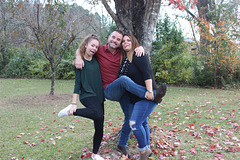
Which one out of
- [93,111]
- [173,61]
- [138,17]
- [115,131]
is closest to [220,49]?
[173,61]

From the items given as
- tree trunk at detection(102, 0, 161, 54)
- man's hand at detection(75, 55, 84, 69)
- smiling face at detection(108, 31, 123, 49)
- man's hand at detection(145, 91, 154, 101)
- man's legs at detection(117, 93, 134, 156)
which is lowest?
man's legs at detection(117, 93, 134, 156)

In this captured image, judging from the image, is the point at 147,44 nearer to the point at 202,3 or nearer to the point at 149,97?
the point at 149,97

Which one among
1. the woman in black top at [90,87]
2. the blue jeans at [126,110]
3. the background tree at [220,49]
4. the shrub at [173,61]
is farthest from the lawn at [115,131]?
the shrub at [173,61]

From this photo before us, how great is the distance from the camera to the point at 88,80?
10.6ft

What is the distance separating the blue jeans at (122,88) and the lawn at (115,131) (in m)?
1.15

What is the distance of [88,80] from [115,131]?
5.53 feet

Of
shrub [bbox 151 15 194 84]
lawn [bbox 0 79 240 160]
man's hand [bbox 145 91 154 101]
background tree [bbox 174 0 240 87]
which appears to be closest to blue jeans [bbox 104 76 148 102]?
man's hand [bbox 145 91 154 101]

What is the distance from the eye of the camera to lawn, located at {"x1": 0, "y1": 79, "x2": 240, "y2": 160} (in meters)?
3.90

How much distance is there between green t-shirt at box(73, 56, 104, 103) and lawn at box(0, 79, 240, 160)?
1.17 meters

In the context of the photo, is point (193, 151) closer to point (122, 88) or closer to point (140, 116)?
point (140, 116)

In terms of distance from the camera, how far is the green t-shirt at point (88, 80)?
10.6 ft

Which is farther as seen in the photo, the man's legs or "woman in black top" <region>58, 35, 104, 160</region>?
the man's legs

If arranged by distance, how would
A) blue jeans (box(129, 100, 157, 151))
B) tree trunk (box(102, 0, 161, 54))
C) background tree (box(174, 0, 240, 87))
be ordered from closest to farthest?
blue jeans (box(129, 100, 157, 151))
tree trunk (box(102, 0, 161, 54))
background tree (box(174, 0, 240, 87))

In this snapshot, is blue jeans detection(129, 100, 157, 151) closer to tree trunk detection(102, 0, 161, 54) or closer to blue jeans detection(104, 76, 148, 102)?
blue jeans detection(104, 76, 148, 102)
